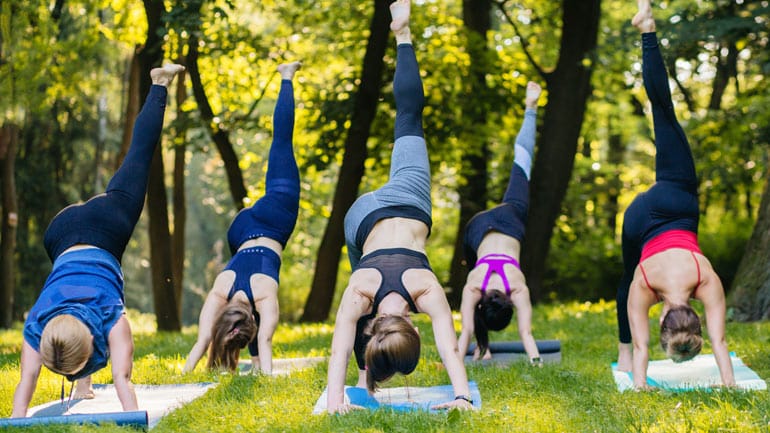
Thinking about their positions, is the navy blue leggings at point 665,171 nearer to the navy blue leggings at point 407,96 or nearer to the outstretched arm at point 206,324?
the navy blue leggings at point 407,96

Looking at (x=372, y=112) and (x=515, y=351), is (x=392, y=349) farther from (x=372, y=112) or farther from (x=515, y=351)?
(x=372, y=112)

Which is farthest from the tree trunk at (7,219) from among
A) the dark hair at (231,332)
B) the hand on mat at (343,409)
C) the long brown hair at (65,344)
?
the hand on mat at (343,409)

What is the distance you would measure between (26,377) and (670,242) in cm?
458

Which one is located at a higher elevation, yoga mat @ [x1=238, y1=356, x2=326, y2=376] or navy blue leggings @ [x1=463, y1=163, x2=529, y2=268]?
navy blue leggings @ [x1=463, y1=163, x2=529, y2=268]

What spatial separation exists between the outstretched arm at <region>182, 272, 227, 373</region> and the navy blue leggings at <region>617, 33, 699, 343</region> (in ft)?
11.7

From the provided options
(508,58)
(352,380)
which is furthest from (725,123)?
(352,380)

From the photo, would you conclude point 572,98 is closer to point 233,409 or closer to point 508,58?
point 508,58

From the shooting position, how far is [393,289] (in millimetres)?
5891

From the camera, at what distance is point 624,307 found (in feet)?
26.1

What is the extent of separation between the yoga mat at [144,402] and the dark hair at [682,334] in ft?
11.2

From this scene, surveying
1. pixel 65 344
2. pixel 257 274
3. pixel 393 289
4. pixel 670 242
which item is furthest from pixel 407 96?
pixel 65 344

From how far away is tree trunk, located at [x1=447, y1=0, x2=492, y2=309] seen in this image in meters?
16.0

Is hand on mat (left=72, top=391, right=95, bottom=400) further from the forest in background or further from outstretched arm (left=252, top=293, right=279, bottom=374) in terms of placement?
the forest in background

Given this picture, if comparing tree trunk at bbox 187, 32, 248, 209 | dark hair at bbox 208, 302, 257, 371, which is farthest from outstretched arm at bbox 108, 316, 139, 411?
tree trunk at bbox 187, 32, 248, 209
